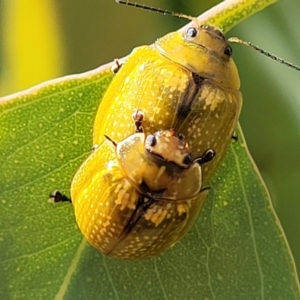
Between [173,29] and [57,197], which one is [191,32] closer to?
[173,29]

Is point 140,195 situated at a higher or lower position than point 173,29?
lower

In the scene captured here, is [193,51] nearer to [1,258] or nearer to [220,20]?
[220,20]

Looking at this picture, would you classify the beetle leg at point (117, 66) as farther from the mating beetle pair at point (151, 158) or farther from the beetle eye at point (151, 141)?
the beetle eye at point (151, 141)

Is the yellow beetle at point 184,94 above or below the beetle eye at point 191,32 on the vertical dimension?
below

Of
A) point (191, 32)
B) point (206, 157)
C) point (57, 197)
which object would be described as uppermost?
point (191, 32)

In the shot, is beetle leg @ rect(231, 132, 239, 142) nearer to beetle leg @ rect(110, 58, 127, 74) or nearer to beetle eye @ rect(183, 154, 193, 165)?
beetle eye @ rect(183, 154, 193, 165)

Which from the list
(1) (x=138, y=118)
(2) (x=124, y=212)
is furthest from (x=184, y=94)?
(2) (x=124, y=212)

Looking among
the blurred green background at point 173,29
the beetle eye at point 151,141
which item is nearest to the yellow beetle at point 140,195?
the beetle eye at point 151,141
